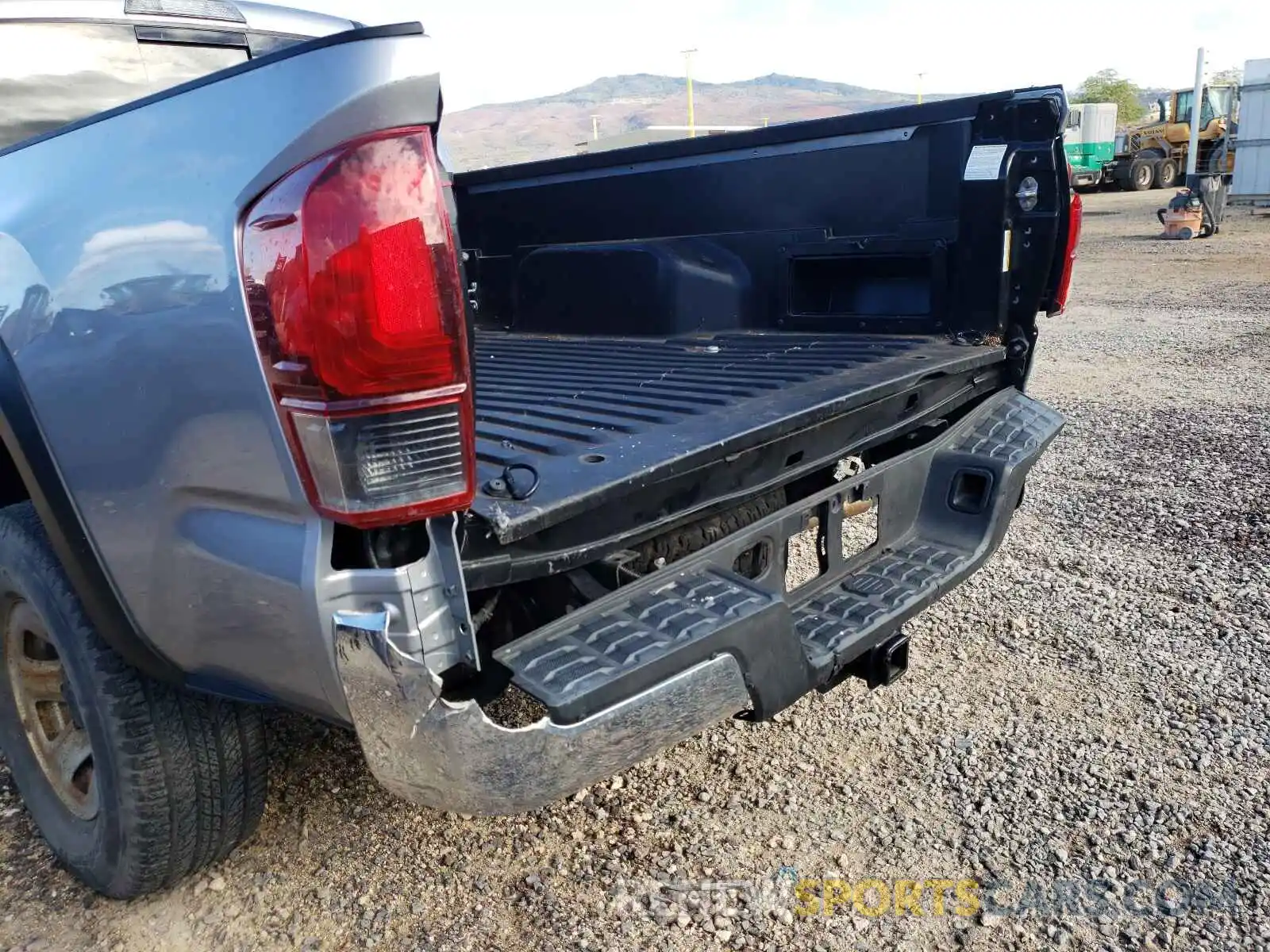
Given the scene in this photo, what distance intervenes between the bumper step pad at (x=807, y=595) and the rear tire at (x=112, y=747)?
0.86m

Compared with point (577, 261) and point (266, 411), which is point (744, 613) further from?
point (577, 261)

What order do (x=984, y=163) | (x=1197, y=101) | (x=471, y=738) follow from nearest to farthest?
1. (x=471, y=738)
2. (x=984, y=163)
3. (x=1197, y=101)

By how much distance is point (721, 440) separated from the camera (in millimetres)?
2143

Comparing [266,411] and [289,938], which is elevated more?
[266,411]

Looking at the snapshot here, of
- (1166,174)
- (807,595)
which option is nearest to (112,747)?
(807,595)

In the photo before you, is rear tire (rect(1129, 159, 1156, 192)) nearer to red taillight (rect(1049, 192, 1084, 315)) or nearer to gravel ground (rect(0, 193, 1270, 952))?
gravel ground (rect(0, 193, 1270, 952))

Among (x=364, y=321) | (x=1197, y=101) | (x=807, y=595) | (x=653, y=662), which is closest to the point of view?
(x=364, y=321)

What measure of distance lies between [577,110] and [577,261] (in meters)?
152

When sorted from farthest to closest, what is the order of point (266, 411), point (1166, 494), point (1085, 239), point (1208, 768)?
point (1085, 239)
point (1166, 494)
point (1208, 768)
point (266, 411)

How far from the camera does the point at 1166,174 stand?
1210 inches

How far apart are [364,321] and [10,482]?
50.7 inches

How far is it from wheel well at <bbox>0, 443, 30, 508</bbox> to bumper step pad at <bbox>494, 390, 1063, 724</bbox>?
127 cm

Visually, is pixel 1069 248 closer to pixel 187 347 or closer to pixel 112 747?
pixel 187 347

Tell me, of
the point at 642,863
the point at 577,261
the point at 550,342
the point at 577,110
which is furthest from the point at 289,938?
the point at 577,110
